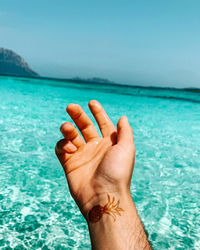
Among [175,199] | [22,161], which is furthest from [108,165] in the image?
[22,161]

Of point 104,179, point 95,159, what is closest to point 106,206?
point 104,179

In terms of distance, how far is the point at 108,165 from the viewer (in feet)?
6.47

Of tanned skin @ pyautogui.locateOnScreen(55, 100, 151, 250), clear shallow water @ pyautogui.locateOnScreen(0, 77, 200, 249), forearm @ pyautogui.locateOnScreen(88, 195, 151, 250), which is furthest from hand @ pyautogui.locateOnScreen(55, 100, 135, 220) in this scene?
clear shallow water @ pyautogui.locateOnScreen(0, 77, 200, 249)

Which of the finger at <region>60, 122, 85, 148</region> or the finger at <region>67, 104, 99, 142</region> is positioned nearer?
the finger at <region>60, 122, 85, 148</region>

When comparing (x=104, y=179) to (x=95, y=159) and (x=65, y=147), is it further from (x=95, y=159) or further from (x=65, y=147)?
(x=65, y=147)

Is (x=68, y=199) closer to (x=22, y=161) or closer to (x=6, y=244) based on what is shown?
(x=6, y=244)

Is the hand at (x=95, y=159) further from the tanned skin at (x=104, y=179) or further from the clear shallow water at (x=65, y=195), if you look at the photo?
the clear shallow water at (x=65, y=195)

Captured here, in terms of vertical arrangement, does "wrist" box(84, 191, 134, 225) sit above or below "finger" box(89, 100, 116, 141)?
below

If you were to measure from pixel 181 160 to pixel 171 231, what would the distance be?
3.34 meters

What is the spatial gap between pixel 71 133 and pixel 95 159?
0.34 m

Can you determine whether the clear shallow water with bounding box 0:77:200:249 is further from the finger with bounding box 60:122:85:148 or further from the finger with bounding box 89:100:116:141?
the finger with bounding box 89:100:116:141

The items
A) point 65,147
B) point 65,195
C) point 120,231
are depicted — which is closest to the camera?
point 120,231

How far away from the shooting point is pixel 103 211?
6.01ft

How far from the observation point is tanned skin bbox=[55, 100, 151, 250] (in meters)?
1.73
